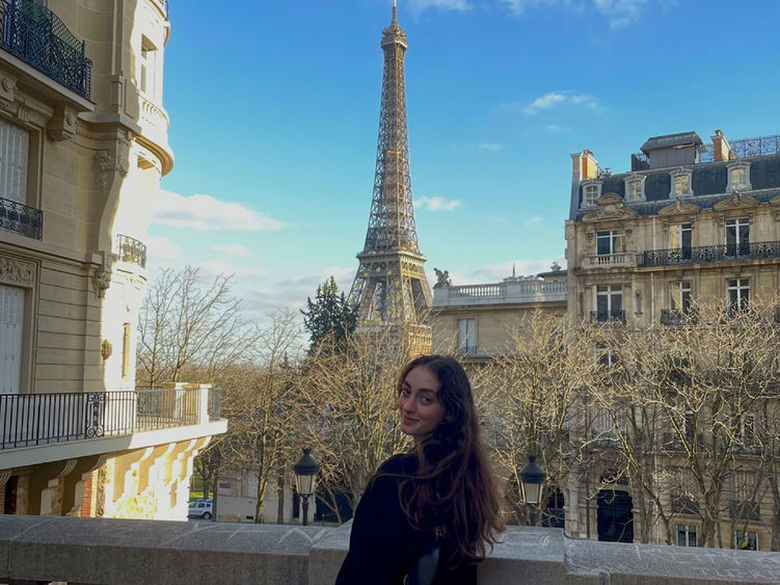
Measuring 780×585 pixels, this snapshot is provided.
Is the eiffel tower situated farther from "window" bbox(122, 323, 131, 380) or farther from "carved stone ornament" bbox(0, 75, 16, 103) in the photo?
"carved stone ornament" bbox(0, 75, 16, 103)

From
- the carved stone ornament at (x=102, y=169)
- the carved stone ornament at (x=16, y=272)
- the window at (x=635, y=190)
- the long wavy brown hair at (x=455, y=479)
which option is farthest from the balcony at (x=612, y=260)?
the long wavy brown hair at (x=455, y=479)

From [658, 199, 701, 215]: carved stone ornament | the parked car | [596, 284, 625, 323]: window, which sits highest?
[658, 199, 701, 215]: carved stone ornament

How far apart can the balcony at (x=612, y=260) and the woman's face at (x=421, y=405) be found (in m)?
32.8

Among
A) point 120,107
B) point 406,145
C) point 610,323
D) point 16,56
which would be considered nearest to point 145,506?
point 120,107

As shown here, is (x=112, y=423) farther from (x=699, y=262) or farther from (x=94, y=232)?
(x=699, y=262)

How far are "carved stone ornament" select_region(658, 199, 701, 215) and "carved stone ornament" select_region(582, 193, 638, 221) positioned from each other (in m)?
1.45

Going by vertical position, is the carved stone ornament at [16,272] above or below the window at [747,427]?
above

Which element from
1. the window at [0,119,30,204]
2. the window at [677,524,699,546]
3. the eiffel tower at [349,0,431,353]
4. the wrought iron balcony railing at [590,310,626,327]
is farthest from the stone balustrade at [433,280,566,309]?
the window at [0,119,30,204]

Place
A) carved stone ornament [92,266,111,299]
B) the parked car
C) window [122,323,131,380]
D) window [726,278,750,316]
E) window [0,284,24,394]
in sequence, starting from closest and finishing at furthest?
1. window [0,284,24,394]
2. carved stone ornament [92,266,111,299]
3. window [122,323,131,380]
4. window [726,278,750,316]
5. the parked car

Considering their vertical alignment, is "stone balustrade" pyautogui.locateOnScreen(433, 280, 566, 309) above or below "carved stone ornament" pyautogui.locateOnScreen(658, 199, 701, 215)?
below

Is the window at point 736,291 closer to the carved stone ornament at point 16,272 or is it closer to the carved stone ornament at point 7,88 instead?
the carved stone ornament at point 16,272

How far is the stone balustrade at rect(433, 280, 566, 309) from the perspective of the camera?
37344mm

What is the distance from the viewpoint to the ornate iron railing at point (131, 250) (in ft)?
49.3

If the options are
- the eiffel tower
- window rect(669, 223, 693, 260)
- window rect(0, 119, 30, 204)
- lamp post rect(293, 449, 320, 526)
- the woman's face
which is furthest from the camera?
the eiffel tower
